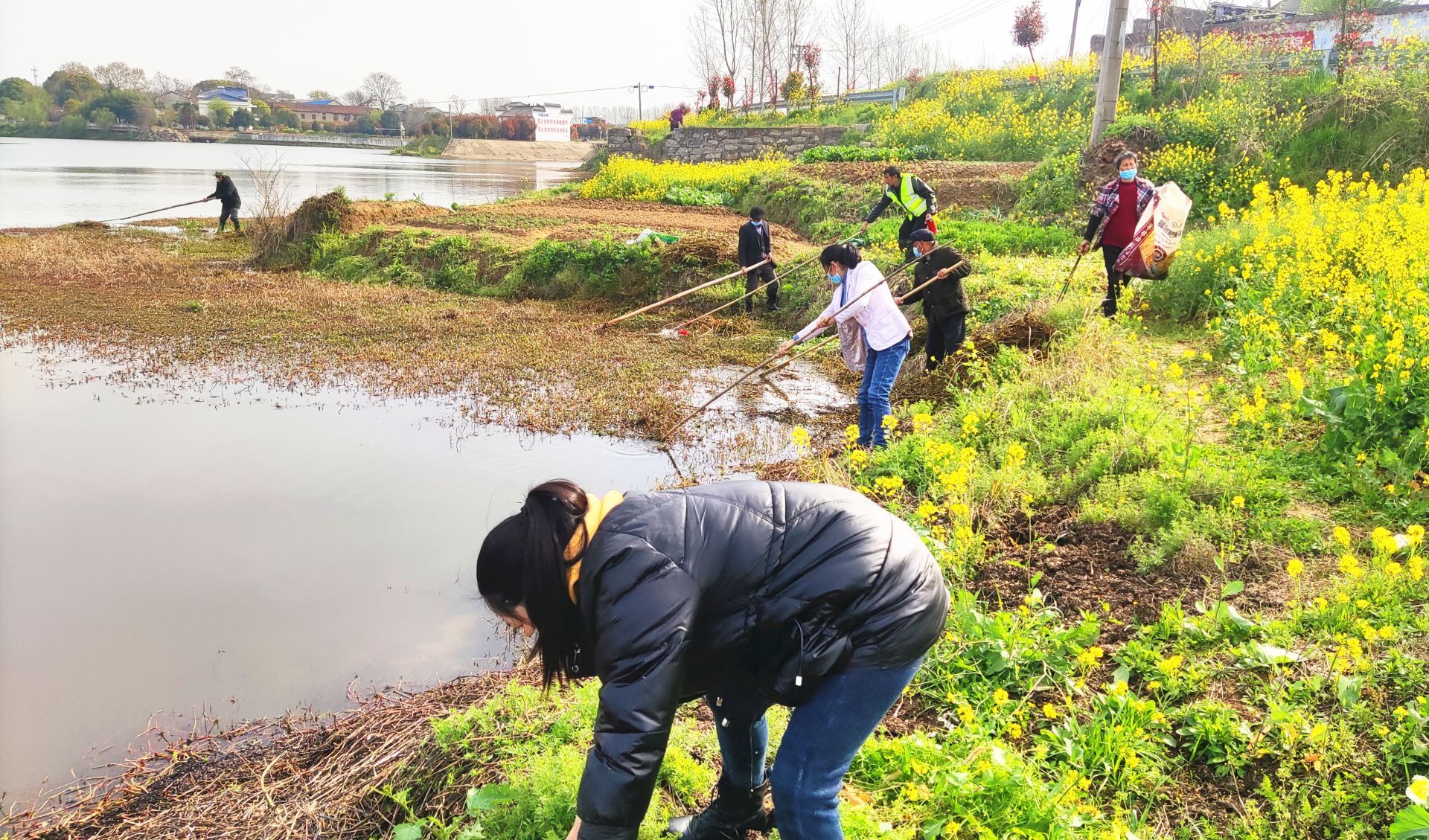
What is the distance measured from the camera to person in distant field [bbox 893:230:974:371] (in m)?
7.35

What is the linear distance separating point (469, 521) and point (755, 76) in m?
41.7

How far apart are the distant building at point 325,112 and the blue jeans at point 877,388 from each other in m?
128

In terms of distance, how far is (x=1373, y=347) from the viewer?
4.91 meters

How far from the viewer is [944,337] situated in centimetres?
775

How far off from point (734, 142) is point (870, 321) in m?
25.4

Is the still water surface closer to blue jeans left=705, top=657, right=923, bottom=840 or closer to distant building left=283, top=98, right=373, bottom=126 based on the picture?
blue jeans left=705, top=657, right=923, bottom=840

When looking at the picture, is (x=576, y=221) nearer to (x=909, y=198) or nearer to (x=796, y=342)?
(x=909, y=198)

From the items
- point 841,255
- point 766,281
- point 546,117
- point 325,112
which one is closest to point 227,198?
point 766,281

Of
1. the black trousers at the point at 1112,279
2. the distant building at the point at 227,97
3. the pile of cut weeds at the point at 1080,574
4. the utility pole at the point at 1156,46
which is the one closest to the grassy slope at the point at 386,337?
the pile of cut weeds at the point at 1080,574

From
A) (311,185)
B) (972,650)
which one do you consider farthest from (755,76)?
(972,650)

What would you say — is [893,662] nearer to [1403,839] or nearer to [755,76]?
[1403,839]

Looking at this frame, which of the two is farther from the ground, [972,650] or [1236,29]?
[1236,29]

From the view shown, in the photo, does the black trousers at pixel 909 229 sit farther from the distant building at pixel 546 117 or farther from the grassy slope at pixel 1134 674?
the distant building at pixel 546 117

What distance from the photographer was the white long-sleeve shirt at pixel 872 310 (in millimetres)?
6156
